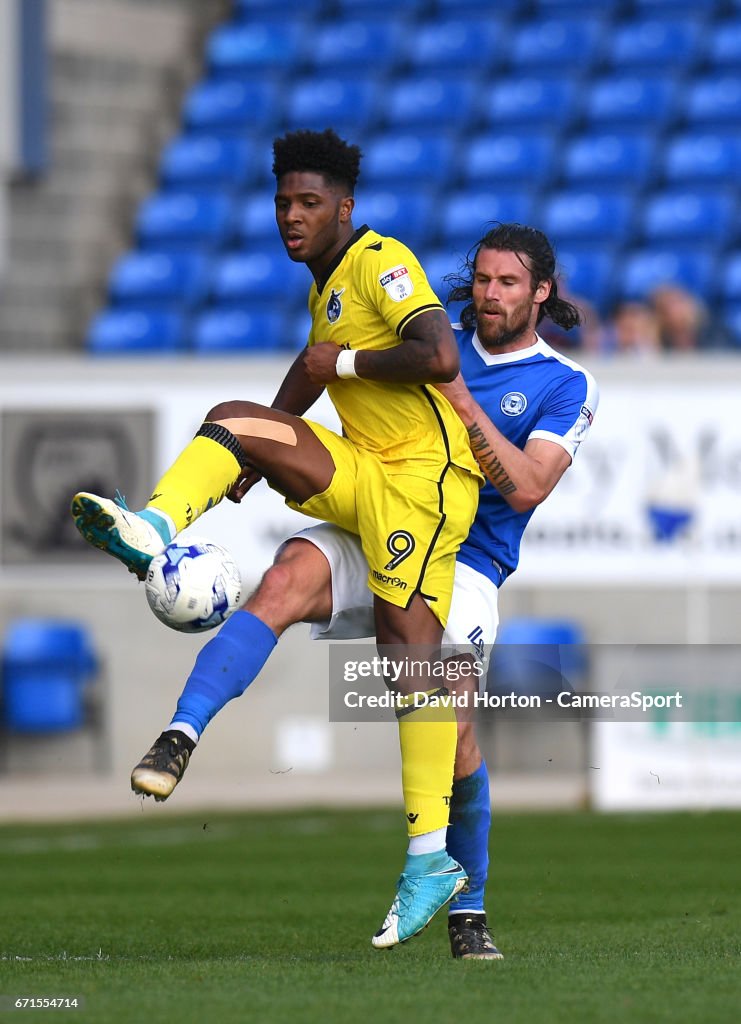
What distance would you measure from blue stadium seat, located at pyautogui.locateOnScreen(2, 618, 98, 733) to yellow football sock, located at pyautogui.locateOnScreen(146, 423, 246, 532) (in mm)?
8457

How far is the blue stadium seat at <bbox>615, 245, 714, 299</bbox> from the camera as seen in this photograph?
1494cm

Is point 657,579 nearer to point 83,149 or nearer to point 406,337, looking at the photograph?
point 83,149

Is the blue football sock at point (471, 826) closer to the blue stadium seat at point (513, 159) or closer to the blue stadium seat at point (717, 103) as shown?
the blue stadium seat at point (513, 159)

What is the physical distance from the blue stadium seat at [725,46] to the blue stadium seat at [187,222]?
4227 mm

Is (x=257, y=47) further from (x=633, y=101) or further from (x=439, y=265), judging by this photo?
(x=439, y=265)

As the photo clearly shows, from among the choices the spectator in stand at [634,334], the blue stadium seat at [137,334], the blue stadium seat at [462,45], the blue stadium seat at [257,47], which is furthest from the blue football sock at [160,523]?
the blue stadium seat at [257,47]

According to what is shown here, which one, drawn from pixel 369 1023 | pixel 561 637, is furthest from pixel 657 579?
pixel 369 1023

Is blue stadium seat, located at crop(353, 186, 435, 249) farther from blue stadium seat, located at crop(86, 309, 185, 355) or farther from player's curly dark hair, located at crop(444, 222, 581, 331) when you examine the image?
player's curly dark hair, located at crop(444, 222, 581, 331)

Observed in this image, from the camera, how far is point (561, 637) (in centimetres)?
1327

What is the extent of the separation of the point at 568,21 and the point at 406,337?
41.8 feet

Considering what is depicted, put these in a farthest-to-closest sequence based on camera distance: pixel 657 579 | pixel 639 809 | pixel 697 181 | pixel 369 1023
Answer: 1. pixel 697 181
2. pixel 657 579
3. pixel 639 809
4. pixel 369 1023
